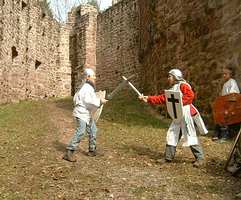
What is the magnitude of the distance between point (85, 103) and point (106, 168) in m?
1.12

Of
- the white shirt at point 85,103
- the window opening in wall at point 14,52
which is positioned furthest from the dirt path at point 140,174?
the window opening in wall at point 14,52

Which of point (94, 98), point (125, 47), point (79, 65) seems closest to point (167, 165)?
point (94, 98)

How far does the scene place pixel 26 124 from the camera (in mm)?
10883

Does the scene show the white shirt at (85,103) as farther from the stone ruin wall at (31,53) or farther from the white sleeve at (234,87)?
the stone ruin wall at (31,53)

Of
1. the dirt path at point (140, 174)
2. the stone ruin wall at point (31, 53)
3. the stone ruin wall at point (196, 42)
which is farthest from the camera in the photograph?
the stone ruin wall at point (31, 53)

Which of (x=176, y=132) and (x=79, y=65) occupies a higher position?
(x=79, y=65)

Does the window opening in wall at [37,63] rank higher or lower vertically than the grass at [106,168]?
higher

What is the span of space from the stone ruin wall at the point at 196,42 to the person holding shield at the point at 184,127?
2986mm

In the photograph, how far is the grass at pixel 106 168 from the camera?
6.14 m

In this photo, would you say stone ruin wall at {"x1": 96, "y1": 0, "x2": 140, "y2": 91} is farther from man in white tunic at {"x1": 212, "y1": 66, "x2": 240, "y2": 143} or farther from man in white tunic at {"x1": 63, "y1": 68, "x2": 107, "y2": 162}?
man in white tunic at {"x1": 63, "y1": 68, "x2": 107, "y2": 162}

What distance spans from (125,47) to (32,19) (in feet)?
13.5

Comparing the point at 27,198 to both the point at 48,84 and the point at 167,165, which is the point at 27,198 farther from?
the point at 48,84

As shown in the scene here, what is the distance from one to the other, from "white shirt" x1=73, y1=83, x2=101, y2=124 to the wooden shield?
2745 mm

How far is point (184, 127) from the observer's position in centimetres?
754
